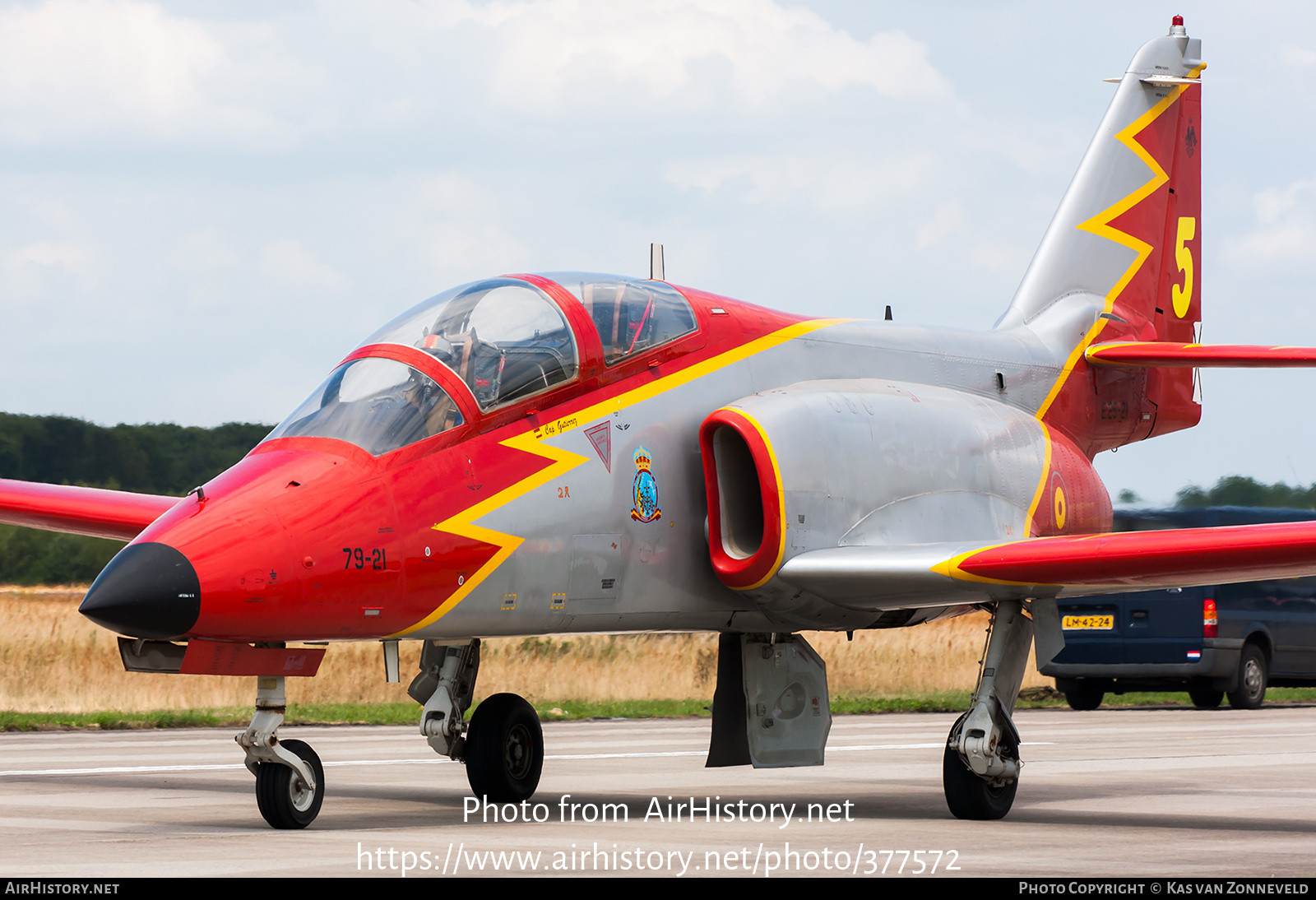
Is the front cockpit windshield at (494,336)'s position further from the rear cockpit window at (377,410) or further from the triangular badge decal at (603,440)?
the triangular badge decal at (603,440)

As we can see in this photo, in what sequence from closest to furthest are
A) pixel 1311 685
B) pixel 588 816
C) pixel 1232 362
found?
pixel 588 816, pixel 1232 362, pixel 1311 685

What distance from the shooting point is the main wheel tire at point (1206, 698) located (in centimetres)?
2345

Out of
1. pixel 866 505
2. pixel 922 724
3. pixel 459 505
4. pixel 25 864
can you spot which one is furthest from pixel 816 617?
pixel 922 724

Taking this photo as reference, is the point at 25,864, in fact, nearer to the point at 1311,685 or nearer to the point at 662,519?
the point at 662,519

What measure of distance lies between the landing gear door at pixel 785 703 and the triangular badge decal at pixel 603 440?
7.42 feet

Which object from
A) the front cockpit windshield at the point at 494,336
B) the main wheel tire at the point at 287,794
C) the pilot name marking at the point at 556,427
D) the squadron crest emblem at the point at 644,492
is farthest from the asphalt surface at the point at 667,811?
the front cockpit windshield at the point at 494,336

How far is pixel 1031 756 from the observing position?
16109 millimetres

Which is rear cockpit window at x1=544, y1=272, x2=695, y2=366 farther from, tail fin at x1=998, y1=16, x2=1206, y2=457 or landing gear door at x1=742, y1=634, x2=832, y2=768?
tail fin at x1=998, y1=16, x2=1206, y2=457

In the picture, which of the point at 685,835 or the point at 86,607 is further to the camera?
the point at 685,835

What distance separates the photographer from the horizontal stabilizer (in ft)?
46.6

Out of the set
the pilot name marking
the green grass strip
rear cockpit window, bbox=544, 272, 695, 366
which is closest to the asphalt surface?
the green grass strip

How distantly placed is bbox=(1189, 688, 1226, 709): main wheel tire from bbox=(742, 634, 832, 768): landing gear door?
1310 centimetres

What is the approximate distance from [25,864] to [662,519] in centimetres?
438

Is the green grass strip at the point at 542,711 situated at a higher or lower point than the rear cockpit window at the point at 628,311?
lower
